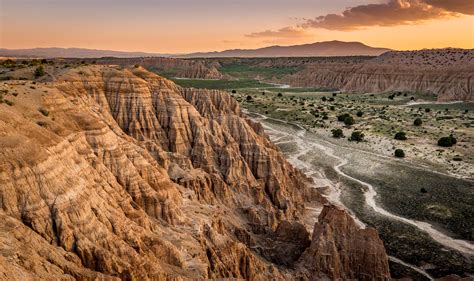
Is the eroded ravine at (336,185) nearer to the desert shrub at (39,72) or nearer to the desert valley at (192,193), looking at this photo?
the desert valley at (192,193)

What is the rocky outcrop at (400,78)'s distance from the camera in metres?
124

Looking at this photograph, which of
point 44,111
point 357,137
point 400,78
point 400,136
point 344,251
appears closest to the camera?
point 44,111

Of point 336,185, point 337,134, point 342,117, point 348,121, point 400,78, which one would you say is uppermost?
point 400,78

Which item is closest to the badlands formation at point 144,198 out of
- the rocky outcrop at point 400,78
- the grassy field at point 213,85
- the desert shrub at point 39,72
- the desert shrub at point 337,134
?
the desert shrub at point 39,72

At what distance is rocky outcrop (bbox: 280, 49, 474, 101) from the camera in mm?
123875

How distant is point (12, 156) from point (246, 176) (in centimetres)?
2195

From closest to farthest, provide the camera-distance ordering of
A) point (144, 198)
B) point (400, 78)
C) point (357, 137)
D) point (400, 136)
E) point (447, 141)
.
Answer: point (144, 198) < point (447, 141) < point (400, 136) < point (357, 137) < point (400, 78)

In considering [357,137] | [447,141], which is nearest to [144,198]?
[357,137]

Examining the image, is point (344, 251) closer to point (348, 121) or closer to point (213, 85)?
→ point (348, 121)

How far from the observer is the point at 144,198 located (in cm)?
2161

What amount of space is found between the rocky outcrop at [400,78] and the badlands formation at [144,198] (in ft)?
344

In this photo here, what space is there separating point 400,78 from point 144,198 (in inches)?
5466

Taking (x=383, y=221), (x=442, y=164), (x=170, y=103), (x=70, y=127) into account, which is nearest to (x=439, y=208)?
(x=383, y=221)

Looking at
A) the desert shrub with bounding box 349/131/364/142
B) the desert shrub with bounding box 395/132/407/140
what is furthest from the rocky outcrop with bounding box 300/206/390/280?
the desert shrub with bounding box 395/132/407/140
